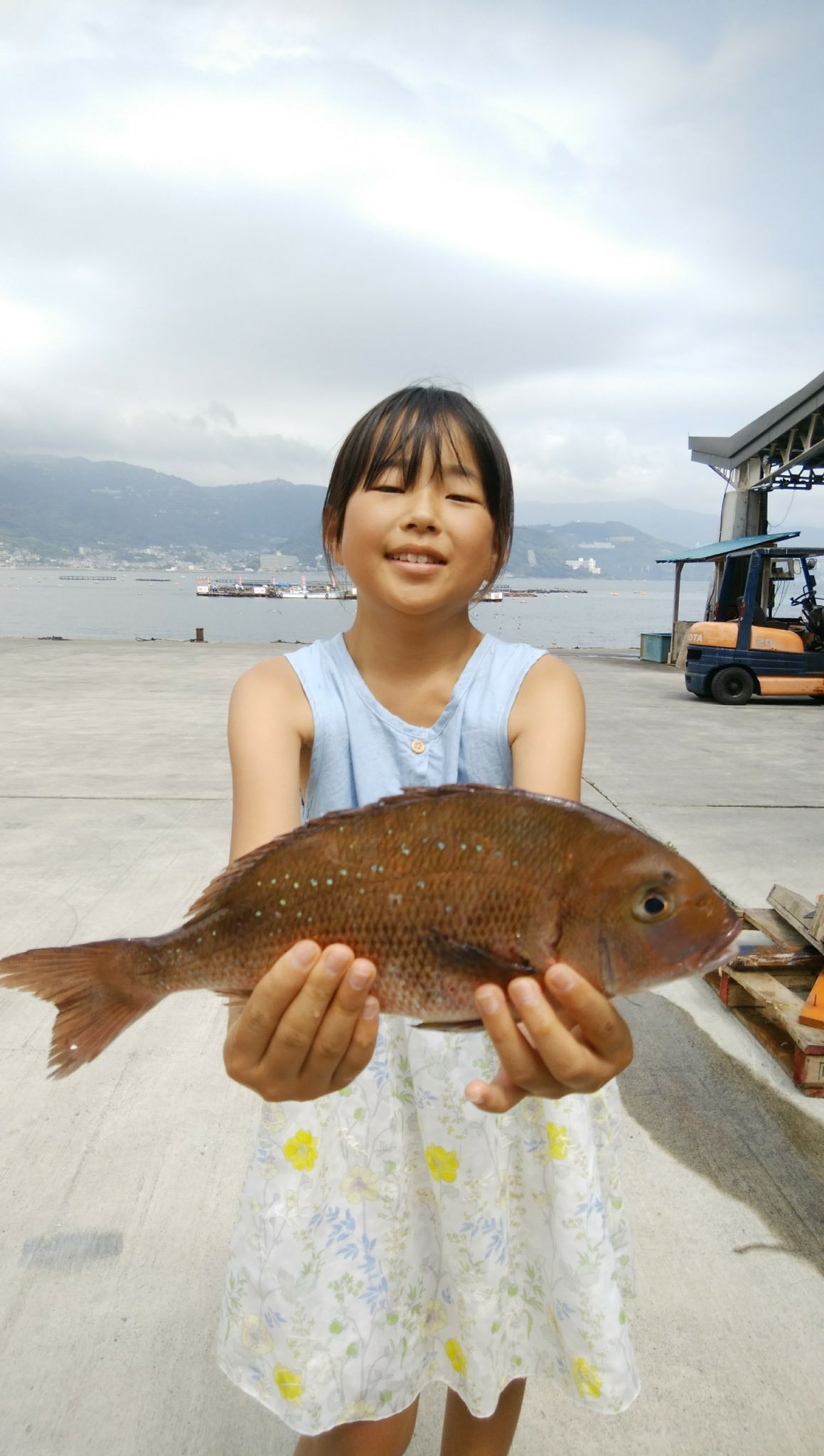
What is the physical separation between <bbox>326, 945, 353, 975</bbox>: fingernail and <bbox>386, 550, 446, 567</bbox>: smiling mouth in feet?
2.41

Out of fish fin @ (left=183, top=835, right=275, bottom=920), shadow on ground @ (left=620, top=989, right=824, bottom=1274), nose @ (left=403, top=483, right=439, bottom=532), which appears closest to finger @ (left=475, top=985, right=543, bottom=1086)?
fish fin @ (left=183, top=835, right=275, bottom=920)

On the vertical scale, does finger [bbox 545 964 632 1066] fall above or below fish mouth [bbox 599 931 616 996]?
below

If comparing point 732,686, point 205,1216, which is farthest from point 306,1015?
point 732,686

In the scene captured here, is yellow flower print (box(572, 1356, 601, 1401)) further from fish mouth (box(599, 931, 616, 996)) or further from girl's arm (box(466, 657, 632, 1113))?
fish mouth (box(599, 931, 616, 996))

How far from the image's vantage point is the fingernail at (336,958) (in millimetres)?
1190

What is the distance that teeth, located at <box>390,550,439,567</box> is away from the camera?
162 centimetres

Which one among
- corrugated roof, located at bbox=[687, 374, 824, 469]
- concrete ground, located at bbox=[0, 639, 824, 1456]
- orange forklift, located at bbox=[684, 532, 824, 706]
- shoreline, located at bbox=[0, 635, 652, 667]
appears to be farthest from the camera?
shoreline, located at bbox=[0, 635, 652, 667]

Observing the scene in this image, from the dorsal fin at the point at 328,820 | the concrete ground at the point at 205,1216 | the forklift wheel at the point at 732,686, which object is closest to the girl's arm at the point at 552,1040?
the dorsal fin at the point at 328,820

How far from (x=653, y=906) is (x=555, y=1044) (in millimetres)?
230

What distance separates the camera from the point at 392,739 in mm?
1709

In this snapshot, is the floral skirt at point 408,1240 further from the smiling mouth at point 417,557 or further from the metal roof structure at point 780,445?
the metal roof structure at point 780,445

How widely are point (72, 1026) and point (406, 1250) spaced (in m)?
0.76

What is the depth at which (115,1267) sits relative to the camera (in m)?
2.27

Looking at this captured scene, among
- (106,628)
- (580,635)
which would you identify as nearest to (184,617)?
(106,628)
